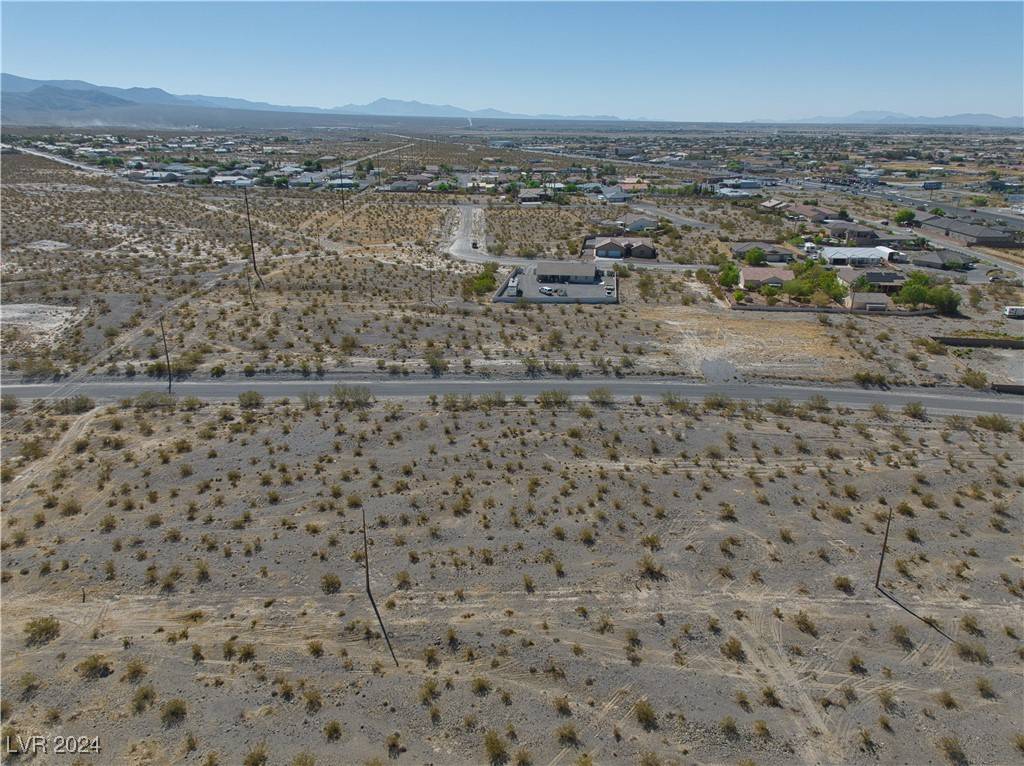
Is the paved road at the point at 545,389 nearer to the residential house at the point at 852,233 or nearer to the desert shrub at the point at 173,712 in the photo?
the desert shrub at the point at 173,712

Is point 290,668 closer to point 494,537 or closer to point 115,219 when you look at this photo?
point 494,537

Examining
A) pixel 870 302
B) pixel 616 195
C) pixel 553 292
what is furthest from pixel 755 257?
pixel 616 195

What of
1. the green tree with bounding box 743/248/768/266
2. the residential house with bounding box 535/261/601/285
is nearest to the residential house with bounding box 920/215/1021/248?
the green tree with bounding box 743/248/768/266

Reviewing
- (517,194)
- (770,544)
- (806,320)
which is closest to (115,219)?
(517,194)

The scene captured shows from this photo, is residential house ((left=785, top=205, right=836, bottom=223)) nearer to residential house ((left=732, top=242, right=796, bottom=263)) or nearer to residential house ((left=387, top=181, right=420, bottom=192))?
residential house ((left=732, top=242, right=796, bottom=263))

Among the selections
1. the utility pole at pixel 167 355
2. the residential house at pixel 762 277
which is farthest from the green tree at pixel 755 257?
the utility pole at pixel 167 355

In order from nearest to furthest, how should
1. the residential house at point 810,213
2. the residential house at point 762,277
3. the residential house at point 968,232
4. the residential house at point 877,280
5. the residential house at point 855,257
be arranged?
the residential house at point 877,280
the residential house at point 762,277
the residential house at point 855,257
the residential house at point 968,232
the residential house at point 810,213
